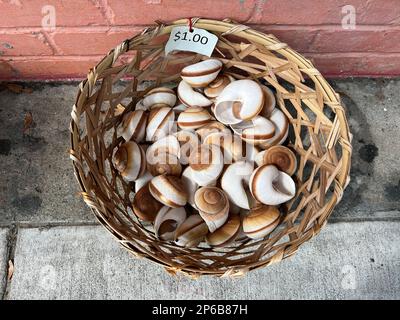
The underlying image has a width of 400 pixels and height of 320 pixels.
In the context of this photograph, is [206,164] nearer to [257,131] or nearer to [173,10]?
[257,131]

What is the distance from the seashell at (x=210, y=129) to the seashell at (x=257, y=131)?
0.14 feet

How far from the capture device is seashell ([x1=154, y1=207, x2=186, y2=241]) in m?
0.83

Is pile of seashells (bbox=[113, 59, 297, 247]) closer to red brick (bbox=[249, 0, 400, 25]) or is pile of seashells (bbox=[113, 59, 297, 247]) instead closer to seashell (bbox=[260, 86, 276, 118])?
seashell (bbox=[260, 86, 276, 118])

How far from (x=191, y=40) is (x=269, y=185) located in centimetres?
35

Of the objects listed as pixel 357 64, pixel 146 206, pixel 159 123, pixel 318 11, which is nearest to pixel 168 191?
pixel 146 206

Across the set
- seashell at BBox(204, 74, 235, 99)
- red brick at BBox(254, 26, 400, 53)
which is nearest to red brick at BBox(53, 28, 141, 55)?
seashell at BBox(204, 74, 235, 99)

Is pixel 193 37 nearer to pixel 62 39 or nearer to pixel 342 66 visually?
pixel 62 39

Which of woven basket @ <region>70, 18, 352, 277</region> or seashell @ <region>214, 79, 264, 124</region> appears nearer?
woven basket @ <region>70, 18, 352, 277</region>

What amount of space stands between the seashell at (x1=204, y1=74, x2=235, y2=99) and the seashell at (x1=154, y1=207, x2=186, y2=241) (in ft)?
0.89

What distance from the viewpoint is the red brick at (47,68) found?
1055 mm

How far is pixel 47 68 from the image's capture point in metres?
1.09

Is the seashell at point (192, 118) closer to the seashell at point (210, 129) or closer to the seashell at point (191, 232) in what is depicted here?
the seashell at point (210, 129)

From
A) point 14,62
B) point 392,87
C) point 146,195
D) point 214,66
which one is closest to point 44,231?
point 146,195

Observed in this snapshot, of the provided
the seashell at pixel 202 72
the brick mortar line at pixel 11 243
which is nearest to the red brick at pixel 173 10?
the seashell at pixel 202 72
